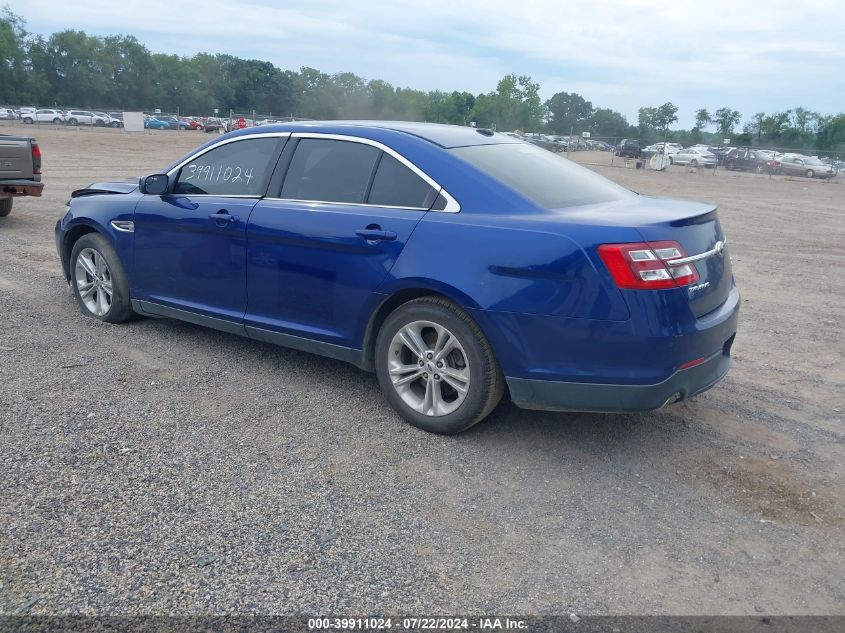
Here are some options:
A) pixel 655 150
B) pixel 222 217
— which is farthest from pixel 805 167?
pixel 222 217

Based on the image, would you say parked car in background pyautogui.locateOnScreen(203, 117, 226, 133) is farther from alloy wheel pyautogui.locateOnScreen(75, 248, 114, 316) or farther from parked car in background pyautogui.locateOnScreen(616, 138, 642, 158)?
alloy wheel pyautogui.locateOnScreen(75, 248, 114, 316)

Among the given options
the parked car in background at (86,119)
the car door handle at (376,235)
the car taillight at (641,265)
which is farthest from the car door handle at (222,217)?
the parked car in background at (86,119)

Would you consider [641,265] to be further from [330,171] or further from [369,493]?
[330,171]

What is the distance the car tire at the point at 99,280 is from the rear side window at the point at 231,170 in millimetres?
892

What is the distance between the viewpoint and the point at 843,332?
6727 millimetres

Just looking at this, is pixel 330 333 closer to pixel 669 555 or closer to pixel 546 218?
pixel 546 218

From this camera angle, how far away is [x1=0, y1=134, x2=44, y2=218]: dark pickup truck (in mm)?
10312

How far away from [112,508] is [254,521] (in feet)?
2.09

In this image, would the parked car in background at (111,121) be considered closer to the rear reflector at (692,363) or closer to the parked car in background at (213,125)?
the parked car in background at (213,125)

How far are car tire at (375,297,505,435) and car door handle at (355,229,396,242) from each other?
0.39 metres

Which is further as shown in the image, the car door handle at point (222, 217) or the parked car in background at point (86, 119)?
the parked car in background at point (86, 119)

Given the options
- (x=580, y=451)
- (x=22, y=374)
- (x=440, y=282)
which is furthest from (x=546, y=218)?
(x=22, y=374)

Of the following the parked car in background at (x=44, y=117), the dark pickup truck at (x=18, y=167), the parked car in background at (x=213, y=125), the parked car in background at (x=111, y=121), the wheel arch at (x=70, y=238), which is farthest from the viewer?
the parked car in background at (x=213, y=125)

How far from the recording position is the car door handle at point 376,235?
4.30 m
